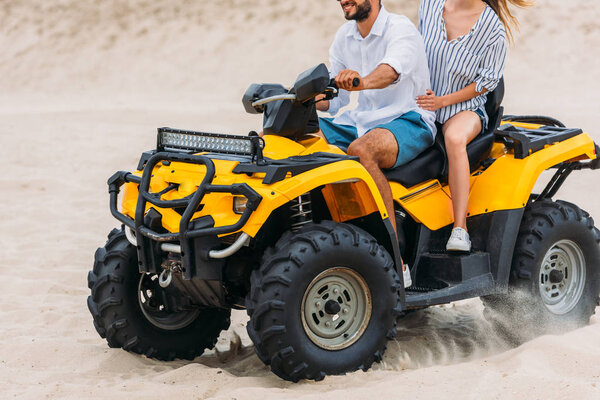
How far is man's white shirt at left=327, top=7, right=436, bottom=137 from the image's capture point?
543 centimetres

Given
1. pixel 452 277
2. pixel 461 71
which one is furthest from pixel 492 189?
pixel 461 71

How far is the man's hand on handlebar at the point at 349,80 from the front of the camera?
5000mm

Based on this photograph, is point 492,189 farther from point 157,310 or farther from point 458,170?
point 157,310

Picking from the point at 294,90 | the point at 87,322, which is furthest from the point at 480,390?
the point at 87,322

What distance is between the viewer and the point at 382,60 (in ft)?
17.5

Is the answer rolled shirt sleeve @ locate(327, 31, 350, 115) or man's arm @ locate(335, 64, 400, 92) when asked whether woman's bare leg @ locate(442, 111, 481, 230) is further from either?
rolled shirt sleeve @ locate(327, 31, 350, 115)

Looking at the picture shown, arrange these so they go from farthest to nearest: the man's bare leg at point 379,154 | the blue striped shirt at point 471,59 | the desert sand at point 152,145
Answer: the blue striped shirt at point 471,59
the man's bare leg at point 379,154
the desert sand at point 152,145

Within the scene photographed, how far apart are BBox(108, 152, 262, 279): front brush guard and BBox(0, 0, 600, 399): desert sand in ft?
2.29

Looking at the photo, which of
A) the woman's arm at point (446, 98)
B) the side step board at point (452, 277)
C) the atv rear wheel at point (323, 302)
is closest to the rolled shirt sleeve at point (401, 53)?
the woman's arm at point (446, 98)

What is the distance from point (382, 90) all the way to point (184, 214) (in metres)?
1.62

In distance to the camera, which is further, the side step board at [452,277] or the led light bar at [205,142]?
the side step board at [452,277]

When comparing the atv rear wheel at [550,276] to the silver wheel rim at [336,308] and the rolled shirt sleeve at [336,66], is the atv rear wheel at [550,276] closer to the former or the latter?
the silver wheel rim at [336,308]

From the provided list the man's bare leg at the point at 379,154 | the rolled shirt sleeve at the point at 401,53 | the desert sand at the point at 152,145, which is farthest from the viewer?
the rolled shirt sleeve at the point at 401,53

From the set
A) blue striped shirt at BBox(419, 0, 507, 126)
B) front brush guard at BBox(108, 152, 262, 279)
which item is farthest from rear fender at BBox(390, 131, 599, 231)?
front brush guard at BBox(108, 152, 262, 279)
